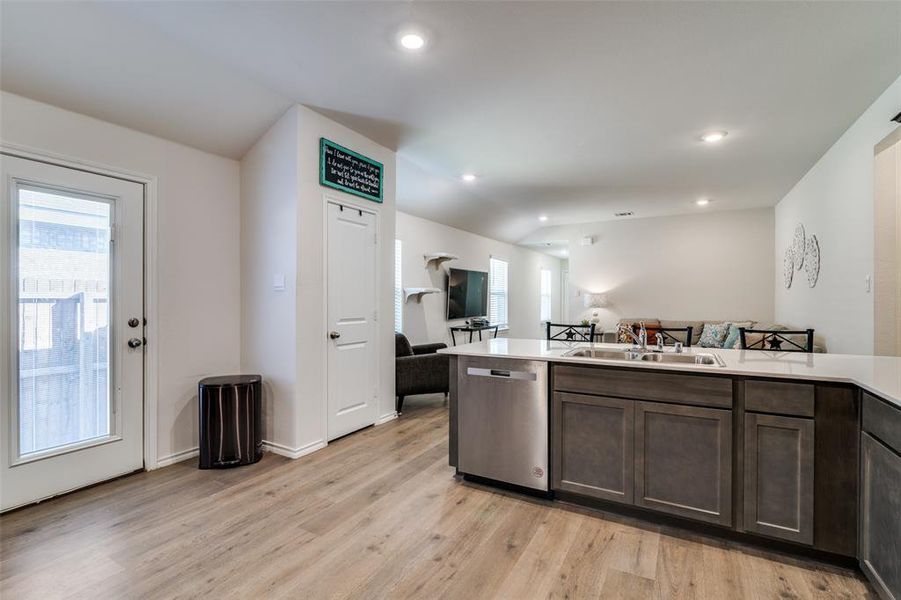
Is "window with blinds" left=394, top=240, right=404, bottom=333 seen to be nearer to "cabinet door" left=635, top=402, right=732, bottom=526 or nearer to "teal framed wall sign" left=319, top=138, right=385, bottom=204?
"teal framed wall sign" left=319, top=138, right=385, bottom=204

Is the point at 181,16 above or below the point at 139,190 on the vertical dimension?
above

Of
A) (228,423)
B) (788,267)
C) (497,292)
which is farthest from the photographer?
(497,292)

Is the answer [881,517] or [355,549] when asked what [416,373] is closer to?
[355,549]

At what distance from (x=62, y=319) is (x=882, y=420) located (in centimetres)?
425

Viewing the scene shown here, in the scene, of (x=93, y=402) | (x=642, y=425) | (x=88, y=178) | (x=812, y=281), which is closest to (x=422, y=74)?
(x=88, y=178)

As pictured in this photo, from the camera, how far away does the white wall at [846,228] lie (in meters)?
3.11

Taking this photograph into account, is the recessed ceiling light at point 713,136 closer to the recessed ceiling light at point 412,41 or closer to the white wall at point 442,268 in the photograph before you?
the recessed ceiling light at point 412,41

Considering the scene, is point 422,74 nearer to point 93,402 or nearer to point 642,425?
point 642,425

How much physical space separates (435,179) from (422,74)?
8.16 feet

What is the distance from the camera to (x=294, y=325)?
10.7 ft

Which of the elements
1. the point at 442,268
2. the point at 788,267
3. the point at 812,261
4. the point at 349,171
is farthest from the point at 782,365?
the point at 442,268

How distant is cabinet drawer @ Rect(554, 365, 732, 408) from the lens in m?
2.11

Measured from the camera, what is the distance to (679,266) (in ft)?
23.9

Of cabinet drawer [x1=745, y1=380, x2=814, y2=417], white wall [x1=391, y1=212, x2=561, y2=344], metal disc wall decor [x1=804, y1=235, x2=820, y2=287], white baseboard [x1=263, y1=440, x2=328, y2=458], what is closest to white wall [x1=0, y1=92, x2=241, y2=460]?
white baseboard [x1=263, y1=440, x2=328, y2=458]
